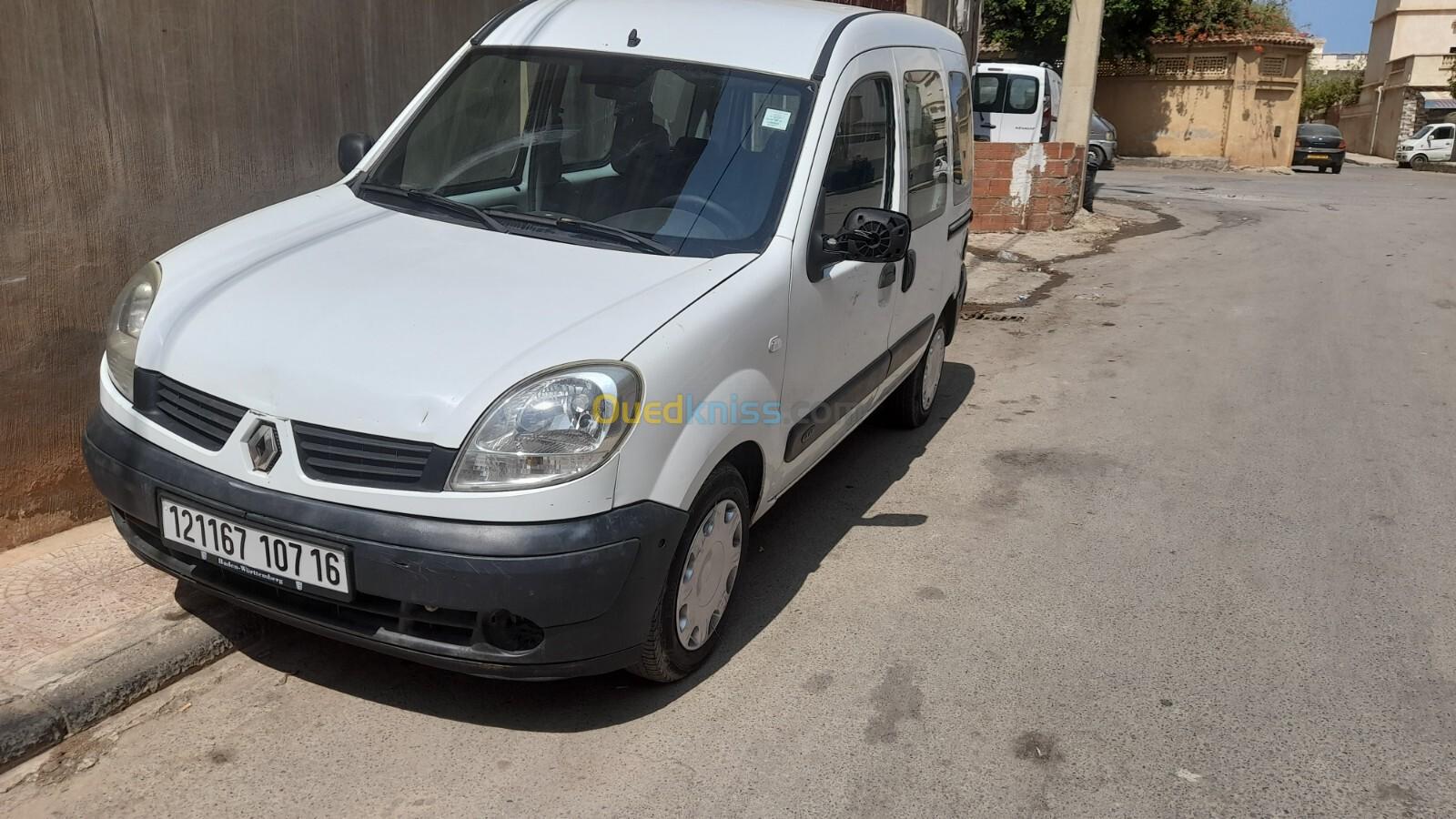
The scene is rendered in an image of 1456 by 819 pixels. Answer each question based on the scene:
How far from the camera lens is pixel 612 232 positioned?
3.63 m

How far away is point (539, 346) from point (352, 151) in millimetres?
1852

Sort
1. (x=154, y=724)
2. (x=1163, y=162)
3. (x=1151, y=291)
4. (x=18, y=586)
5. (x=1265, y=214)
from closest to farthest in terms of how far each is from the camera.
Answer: (x=154, y=724) < (x=18, y=586) < (x=1151, y=291) < (x=1265, y=214) < (x=1163, y=162)

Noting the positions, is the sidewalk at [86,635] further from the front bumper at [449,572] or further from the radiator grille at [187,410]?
the radiator grille at [187,410]

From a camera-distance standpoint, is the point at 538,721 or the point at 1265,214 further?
the point at 1265,214

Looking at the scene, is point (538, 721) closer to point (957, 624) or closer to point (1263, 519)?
point (957, 624)

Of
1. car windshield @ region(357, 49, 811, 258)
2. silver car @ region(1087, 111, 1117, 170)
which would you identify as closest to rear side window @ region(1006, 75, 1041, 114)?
silver car @ region(1087, 111, 1117, 170)

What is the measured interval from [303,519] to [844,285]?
2047 mm

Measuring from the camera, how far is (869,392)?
468 centimetres

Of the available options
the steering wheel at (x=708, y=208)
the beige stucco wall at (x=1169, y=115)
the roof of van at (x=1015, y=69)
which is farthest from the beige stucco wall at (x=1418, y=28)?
the steering wheel at (x=708, y=208)

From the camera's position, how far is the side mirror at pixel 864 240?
3.77m

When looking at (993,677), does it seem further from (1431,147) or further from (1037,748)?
(1431,147)

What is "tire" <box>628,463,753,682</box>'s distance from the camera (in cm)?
316

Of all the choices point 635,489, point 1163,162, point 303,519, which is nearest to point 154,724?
point 303,519

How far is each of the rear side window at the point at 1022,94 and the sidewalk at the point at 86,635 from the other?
17.8 meters
